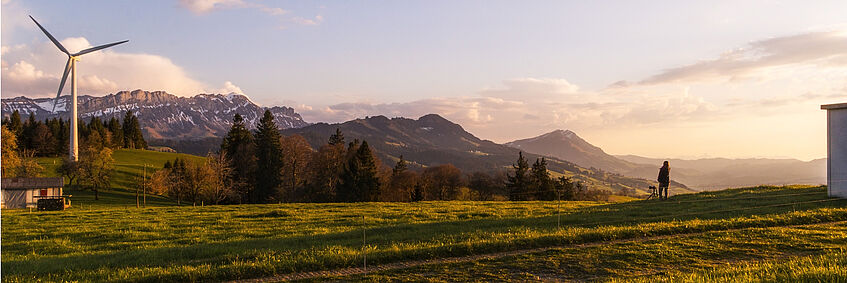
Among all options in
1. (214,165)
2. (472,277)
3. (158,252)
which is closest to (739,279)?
(472,277)

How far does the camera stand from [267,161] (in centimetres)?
7675

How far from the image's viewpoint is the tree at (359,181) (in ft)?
→ 260

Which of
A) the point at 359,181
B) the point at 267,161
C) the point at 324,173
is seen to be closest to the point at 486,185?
the point at 359,181

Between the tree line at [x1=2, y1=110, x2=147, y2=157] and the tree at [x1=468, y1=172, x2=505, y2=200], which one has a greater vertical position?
the tree line at [x1=2, y1=110, x2=147, y2=157]

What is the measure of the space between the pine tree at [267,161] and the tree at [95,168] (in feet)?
92.2

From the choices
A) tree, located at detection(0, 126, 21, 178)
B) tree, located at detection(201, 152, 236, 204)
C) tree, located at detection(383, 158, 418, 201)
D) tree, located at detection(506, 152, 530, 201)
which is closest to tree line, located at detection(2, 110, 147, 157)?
tree, located at detection(0, 126, 21, 178)

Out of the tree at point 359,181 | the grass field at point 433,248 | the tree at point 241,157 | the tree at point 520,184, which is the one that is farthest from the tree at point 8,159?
the tree at point 520,184

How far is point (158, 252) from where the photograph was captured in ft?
49.2

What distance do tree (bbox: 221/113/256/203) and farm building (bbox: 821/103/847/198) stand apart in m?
69.9

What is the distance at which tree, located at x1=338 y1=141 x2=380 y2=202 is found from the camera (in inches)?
3120

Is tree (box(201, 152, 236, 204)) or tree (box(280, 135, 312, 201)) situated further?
tree (box(280, 135, 312, 201))

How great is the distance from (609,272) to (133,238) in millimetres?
20253

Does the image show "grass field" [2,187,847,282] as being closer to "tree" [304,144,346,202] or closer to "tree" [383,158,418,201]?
"tree" [304,144,346,202]

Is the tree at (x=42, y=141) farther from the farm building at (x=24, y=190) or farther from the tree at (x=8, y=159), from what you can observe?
the farm building at (x=24, y=190)
